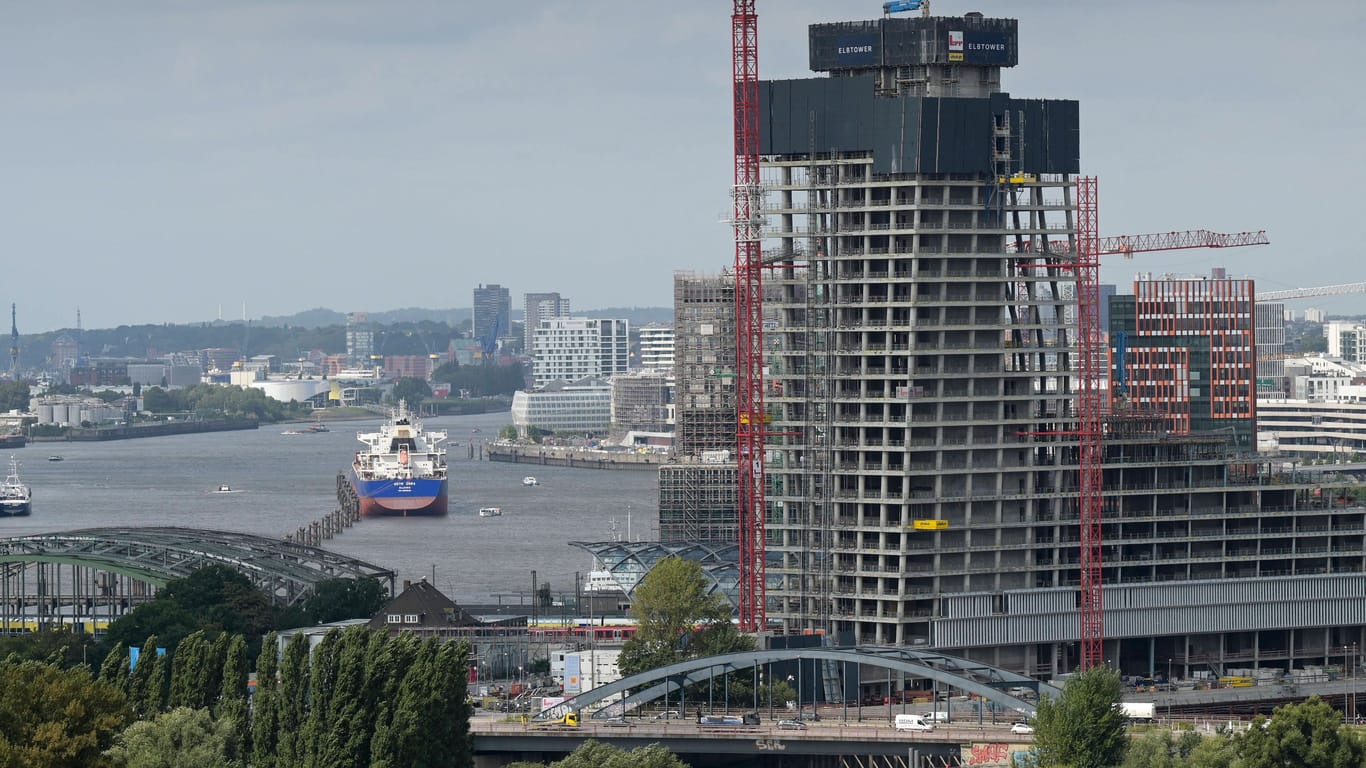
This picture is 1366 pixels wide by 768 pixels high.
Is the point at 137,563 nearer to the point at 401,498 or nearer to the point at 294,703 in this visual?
the point at 294,703

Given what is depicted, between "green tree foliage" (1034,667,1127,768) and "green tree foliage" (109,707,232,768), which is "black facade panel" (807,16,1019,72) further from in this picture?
"green tree foliage" (109,707,232,768)

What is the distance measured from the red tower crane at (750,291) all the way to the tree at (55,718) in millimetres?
31948

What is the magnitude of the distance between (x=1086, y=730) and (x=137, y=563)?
50.9 m

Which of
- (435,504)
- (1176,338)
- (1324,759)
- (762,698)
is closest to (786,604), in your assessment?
(762,698)

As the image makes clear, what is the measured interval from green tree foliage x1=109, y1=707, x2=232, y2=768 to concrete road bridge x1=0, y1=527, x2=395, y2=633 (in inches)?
1372

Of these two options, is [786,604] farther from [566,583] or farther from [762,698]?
[566,583]

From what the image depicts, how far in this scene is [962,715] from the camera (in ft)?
281

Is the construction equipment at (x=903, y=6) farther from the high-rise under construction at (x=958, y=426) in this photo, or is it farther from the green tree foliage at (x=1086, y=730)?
the green tree foliage at (x=1086, y=730)

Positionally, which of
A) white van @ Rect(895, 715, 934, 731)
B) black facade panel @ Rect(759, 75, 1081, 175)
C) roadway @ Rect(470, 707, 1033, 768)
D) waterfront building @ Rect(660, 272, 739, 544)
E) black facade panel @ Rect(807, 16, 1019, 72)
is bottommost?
roadway @ Rect(470, 707, 1033, 768)

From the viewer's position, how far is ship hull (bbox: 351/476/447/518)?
19575cm

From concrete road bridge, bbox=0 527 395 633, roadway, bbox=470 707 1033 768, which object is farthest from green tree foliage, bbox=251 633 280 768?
concrete road bridge, bbox=0 527 395 633

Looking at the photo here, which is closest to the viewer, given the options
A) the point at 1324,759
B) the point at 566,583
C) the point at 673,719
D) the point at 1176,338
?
the point at 1324,759

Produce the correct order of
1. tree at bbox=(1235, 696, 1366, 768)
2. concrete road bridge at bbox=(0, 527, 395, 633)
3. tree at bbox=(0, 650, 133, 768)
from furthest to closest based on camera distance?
1. concrete road bridge at bbox=(0, 527, 395, 633)
2. tree at bbox=(1235, 696, 1366, 768)
3. tree at bbox=(0, 650, 133, 768)

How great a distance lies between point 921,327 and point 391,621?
77.4 feet
